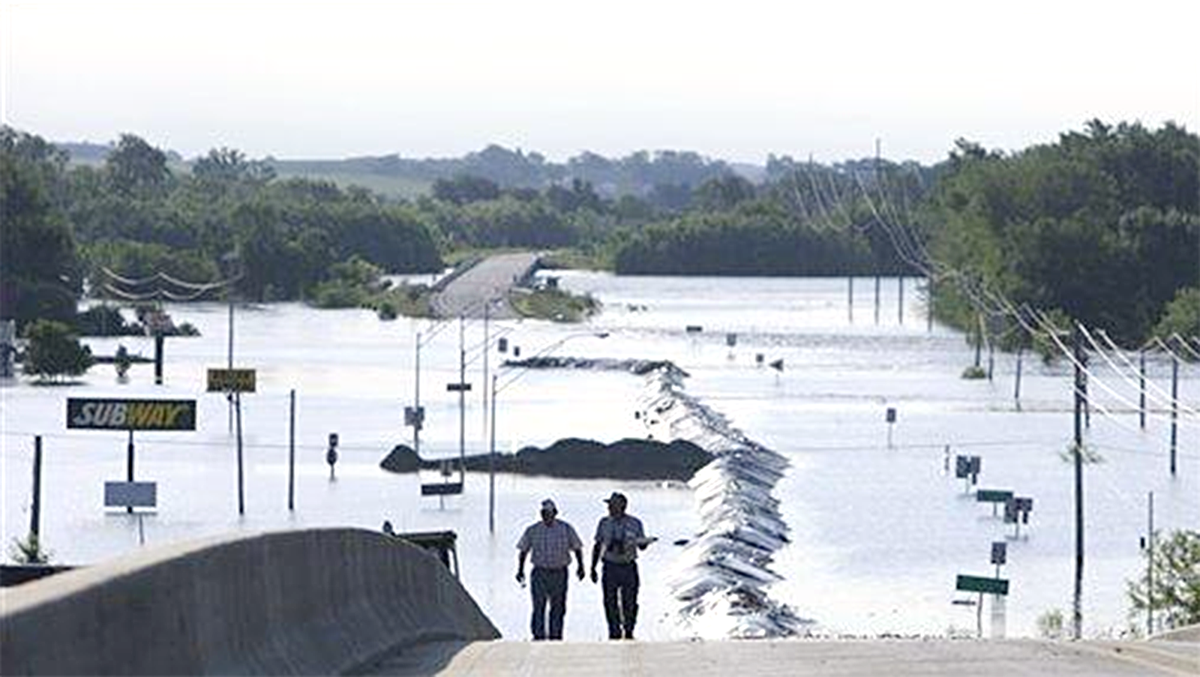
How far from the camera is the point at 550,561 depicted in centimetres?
2688

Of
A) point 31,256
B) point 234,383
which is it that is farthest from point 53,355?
point 31,256

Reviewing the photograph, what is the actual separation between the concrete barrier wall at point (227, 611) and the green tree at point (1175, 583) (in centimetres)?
2321

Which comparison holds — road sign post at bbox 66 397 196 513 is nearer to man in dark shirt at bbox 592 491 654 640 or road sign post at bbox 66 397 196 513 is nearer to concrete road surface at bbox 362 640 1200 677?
man in dark shirt at bbox 592 491 654 640

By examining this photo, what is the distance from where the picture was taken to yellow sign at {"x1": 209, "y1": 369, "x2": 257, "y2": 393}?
9856 cm

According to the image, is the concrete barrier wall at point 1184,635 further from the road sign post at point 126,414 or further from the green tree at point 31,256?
the green tree at point 31,256

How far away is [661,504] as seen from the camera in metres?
84.4

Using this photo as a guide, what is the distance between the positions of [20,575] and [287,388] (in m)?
112

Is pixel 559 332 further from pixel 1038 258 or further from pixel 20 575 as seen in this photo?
pixel 20 575

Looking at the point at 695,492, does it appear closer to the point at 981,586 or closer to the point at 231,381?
the point at 231,381

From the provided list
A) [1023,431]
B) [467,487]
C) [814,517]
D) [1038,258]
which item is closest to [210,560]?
[814,517]

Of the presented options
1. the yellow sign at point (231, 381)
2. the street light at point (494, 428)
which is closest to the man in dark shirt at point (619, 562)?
the street light at point (494, 428)

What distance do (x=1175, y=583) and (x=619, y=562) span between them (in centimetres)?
2289

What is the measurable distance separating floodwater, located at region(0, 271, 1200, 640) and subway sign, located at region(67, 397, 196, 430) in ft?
4.82

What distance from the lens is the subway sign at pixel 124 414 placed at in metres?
84.8
